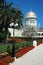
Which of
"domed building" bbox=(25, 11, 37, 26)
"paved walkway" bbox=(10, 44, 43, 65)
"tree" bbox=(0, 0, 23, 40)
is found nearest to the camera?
"paved walkway" bbox=(10, 44, 43, 65)

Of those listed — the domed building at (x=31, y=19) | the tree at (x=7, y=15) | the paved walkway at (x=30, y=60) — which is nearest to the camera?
the paved walkway at (x=30, y=60)

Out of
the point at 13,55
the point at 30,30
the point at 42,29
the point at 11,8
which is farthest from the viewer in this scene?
the point at 42,29

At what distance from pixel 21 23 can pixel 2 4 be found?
6297 mm

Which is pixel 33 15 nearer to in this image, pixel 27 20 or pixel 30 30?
pixel 27 20

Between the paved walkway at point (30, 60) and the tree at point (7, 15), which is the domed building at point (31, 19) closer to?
the tree at point (7, 15)

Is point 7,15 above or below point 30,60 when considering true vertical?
above

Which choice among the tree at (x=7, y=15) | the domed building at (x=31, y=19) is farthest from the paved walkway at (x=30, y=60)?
the domed building at (x=31, y=19)

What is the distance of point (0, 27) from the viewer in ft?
131

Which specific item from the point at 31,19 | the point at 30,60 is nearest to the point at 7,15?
the point at 30,60

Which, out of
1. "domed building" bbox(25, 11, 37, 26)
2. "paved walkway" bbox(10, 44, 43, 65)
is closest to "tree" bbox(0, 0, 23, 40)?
"paved walkway" bbox(10, 44, 43, 65)

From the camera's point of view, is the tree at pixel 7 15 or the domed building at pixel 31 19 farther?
the domed building at pixel 31 19

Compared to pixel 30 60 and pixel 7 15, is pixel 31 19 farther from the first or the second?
pixel 30 60

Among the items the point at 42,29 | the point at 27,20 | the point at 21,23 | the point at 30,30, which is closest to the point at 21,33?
the point at 30,30

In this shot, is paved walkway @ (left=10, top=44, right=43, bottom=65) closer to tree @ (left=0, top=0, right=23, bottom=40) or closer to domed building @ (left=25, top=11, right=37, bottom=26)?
tree @ (left=0, top=0, right=23, bottom=40)
